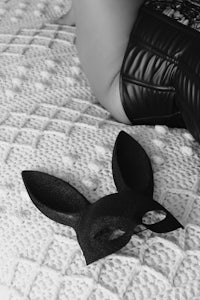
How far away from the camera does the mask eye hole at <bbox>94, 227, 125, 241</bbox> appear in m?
0.60

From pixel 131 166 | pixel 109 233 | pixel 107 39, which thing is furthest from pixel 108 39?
pixel 109 233

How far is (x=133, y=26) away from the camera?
0.80 meters

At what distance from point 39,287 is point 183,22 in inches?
17.6

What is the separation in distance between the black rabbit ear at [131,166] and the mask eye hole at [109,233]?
0.06 meters

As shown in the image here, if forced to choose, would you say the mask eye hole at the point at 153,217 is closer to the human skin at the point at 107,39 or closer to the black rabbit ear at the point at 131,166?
the black rabbit ear at the point at 131,166

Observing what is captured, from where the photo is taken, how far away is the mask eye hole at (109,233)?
596 mm

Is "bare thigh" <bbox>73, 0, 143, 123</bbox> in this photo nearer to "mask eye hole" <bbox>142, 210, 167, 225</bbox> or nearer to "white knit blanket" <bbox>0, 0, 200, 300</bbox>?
"white knit blanket" <bbox>0, 0, 200, 300</bbox>

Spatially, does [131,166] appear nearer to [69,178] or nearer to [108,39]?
[69,178]

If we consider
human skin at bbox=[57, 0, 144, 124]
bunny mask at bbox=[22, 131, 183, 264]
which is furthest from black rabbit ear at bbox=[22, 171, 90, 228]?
human skin at bbox=[57, 0, 144, 124]

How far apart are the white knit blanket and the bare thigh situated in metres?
0.03

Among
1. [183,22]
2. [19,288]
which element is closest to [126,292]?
[19,288]

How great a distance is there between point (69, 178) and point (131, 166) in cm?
9

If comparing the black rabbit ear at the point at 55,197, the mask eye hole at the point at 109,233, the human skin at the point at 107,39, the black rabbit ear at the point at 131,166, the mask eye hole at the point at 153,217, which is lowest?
the black rabbit ear at the point at 55,197

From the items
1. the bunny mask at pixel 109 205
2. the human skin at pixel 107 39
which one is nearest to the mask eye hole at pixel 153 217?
the bunny mask at pixel 109 205
